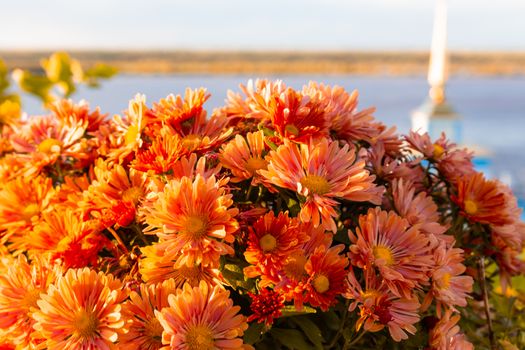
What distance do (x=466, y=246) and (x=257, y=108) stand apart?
1.48 feet

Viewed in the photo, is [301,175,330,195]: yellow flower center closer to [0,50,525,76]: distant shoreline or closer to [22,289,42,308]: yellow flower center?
[22,289,42,308]: yellow flower center

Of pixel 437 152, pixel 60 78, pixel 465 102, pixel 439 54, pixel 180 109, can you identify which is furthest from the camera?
pixel 465 102

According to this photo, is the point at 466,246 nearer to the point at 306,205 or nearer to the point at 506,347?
the point at 506,347

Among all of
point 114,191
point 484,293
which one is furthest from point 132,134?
point 484,293

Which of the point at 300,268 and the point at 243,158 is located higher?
the point at 243,158

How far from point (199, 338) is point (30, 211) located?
1.53ft

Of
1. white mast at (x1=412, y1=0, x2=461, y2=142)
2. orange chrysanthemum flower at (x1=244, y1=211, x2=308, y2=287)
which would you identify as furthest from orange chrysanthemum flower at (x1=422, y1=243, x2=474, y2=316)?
white mast at (x1=412, y1=0, x2=461, y2=142)

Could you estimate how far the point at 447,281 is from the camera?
98 cm

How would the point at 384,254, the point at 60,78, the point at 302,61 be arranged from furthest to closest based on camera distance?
the point at 302,61, the point at 60,78, the point at 384,254

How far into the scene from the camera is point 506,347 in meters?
1.22

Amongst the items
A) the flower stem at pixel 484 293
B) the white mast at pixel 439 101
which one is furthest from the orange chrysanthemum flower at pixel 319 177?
the white mast at pixel 439 101

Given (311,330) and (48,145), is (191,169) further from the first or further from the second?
(48,145)

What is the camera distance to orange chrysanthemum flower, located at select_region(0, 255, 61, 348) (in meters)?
0.96

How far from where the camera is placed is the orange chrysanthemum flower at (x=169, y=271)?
892 millimetres
